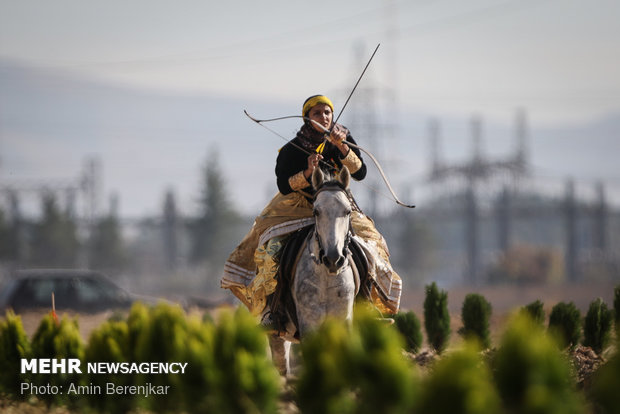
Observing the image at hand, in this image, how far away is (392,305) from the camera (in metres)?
8.98

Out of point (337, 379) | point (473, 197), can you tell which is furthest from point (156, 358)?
point (473, 197)

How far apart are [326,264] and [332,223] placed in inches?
15.1

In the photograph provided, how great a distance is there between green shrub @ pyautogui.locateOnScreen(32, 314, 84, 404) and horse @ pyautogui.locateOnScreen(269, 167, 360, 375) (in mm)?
2409

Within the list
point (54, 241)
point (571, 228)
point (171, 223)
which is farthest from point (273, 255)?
point (171, 223)

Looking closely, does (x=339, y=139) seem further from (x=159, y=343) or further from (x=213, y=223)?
(x=213, y=223)

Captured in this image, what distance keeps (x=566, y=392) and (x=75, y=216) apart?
5369 cm

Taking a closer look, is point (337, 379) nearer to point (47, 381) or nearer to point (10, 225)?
point (47, 381)

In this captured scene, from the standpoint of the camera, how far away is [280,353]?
9133 millimetres

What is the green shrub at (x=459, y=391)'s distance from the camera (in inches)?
192

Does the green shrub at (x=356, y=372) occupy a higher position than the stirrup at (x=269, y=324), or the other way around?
the green shrub at (x=356, y=372)

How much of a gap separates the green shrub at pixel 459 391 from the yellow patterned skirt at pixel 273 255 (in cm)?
349

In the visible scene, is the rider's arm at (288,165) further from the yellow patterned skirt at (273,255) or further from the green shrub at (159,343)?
the green shrub at (159,343)

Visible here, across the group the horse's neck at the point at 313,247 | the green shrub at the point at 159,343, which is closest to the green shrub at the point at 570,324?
the horse's neck at the point at 313,247

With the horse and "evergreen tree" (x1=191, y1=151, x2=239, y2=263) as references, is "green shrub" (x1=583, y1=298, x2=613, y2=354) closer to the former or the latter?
the horse
